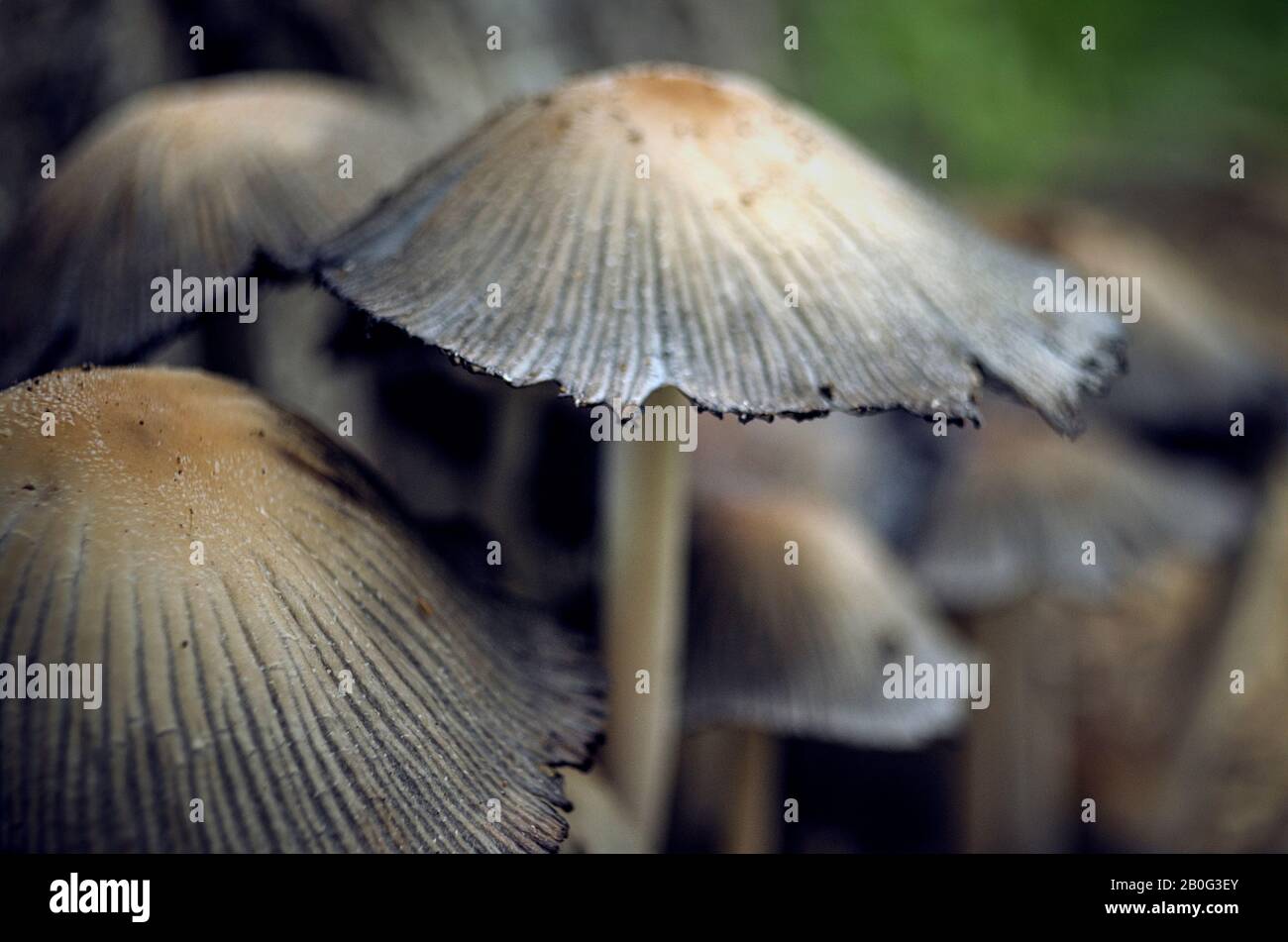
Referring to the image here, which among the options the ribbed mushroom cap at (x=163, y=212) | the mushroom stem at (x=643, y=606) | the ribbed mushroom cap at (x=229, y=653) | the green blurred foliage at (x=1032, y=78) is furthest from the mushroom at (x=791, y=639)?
the green blurred foliage at (x=1032, y=78)

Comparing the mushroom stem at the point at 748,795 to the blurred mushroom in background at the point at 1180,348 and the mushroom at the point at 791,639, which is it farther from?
the blurred mushroom in background at the point at 1180,348

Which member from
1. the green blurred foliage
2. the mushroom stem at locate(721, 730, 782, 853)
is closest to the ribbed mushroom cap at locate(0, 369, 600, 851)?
the mushroom stem at locate(721, 730, 782, 853)

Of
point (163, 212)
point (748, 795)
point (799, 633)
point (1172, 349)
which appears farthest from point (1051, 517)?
point (163, 212)

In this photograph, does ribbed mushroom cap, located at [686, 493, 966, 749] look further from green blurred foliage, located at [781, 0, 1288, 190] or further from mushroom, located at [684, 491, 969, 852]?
green blurred foliage, located at [781, 0, 1288, 190]

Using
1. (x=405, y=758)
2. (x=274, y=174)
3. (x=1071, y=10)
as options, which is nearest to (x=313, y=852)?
(x=405, y=758)

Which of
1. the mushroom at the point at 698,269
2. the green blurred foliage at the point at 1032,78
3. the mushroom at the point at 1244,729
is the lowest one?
the mushroom at the point at 1244,729

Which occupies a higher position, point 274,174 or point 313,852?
point 274,174
